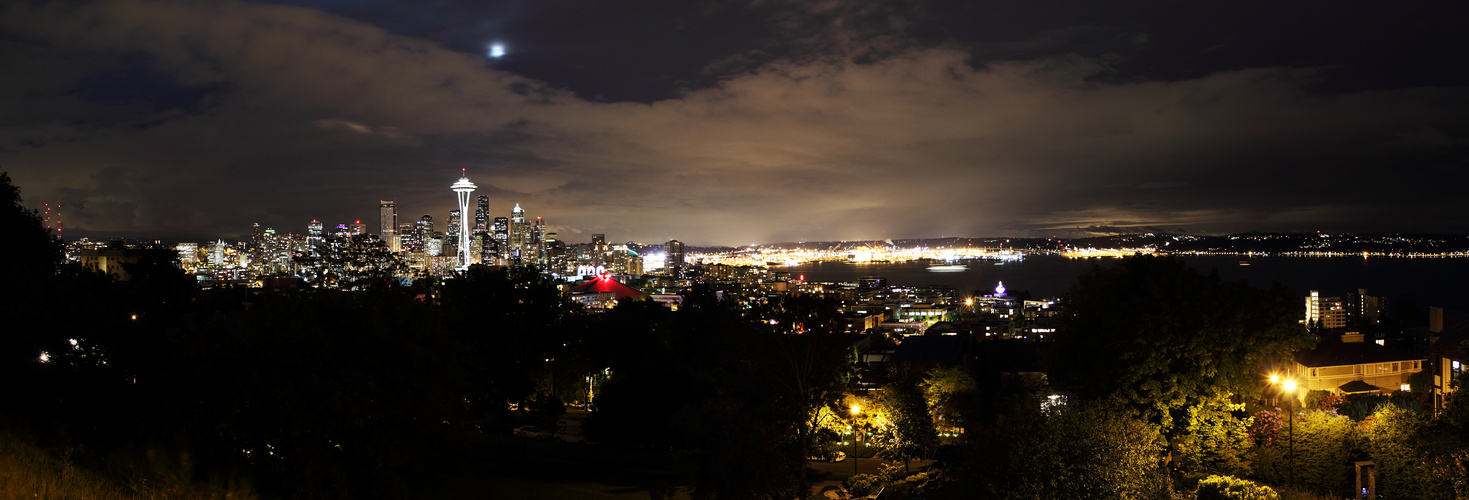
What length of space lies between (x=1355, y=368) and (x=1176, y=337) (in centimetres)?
1205

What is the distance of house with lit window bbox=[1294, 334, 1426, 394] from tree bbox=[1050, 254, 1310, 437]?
7383 millimetres

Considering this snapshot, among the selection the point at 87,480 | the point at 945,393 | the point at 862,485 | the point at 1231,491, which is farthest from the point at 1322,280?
the point at 87,480

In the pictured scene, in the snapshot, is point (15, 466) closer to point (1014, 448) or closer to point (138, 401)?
point (138, 401)

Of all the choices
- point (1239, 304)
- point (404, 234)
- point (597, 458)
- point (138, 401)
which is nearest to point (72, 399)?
point (138, 401)

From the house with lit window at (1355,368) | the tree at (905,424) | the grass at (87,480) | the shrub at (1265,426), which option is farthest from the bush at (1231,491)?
the grass at (87,480)

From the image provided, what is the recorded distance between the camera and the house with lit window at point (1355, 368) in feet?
75.1

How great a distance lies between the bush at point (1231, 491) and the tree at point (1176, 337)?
8.98ft

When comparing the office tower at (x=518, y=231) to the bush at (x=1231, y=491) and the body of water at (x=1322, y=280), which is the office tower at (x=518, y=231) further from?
the bush at (x=1231, y=491)

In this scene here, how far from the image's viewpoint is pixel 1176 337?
1576cm

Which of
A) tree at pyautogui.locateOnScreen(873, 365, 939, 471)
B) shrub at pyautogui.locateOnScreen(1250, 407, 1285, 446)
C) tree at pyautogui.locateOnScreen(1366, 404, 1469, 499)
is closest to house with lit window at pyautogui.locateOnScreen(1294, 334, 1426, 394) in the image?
shrub at pyautogui.locateOnScreen(1250, 407, 1285, 446)

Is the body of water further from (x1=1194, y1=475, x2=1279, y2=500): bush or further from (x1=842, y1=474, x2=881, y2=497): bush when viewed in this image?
(x1=1194, y1=475, x2=1279, y2=500): bush

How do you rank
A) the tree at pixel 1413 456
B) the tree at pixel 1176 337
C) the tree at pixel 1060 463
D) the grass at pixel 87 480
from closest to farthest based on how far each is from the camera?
the grass at pixel 87 480 < the tree at pixel 1060 463 < the tree at pixel 1413 456 < the tree at pixel 1176 337

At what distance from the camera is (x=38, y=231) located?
22359 mm

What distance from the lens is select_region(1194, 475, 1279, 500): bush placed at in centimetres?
1221
